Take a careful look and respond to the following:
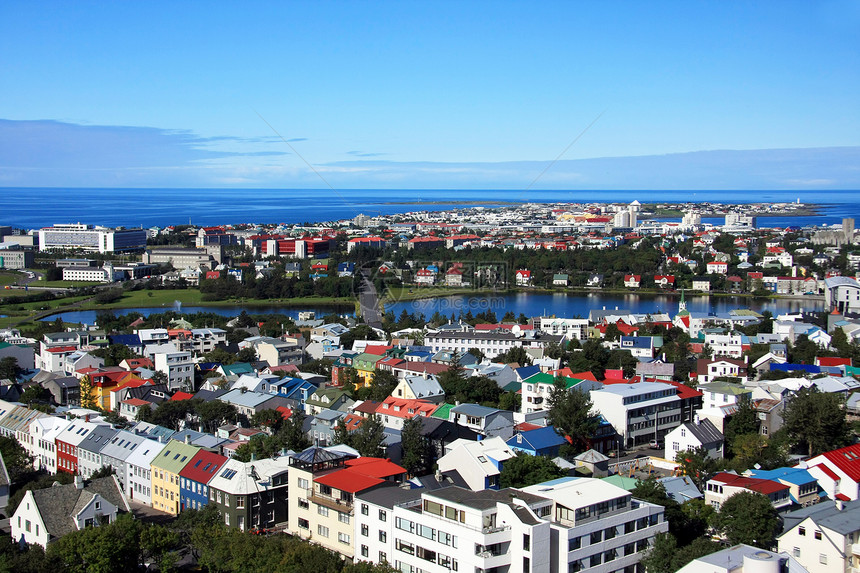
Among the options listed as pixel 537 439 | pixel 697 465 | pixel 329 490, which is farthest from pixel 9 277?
pixel 697 465

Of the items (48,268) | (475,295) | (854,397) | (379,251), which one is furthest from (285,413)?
(48,268)

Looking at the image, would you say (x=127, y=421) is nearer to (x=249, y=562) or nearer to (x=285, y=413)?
(x=285, y=413)

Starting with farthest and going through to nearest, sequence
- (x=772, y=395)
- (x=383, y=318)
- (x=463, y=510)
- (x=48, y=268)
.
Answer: (x=48, y=268), (x=383, y=318), (x=772, y=395), (x=463, y=510)

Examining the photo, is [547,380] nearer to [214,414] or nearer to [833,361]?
[214,414]

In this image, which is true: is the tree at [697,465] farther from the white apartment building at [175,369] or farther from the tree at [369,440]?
the white apartment building at [175,369]

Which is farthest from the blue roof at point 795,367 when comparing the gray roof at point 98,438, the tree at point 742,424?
the gray roof at point 98,438

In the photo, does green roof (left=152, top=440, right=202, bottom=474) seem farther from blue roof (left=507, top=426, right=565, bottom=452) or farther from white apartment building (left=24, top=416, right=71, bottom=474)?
blue roof (left=507, top=426, right=565, bottom=452)

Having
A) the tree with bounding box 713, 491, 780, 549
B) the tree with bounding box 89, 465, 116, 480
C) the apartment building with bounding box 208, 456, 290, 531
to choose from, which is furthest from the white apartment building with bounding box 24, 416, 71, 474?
the tree with bounding box 713, 491, 780, 549
